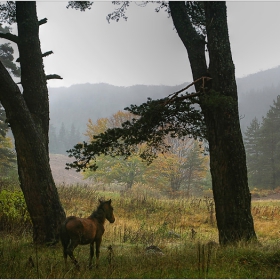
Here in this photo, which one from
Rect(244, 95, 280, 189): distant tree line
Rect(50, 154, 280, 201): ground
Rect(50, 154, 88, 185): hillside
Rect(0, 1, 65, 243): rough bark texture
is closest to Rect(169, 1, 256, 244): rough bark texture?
Rect(0, 1, 65, 243): rough bark texture

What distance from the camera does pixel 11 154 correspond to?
2764cm

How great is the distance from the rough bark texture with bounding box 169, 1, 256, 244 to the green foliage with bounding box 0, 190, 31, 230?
6.10m

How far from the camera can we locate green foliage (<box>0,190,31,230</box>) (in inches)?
363

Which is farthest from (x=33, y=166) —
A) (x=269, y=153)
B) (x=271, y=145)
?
(x=269, y=153)

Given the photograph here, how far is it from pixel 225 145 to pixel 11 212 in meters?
6.64

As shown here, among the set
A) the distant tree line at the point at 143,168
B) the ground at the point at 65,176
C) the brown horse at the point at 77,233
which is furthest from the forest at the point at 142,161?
the ground at the point at 65,176

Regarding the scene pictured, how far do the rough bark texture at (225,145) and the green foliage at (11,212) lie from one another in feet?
20.0

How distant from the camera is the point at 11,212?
30.2 feet

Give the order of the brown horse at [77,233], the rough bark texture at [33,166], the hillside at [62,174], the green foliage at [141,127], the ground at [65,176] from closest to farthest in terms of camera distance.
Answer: the brown horse at [77,233]
the green foliage at [141,127]
the rough bark texture at [33,166]
the ground at [65,176]
the hillside at [62,174]

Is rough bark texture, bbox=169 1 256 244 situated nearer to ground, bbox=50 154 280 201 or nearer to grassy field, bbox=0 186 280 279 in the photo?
grassy field, bbox=0 186 280 279

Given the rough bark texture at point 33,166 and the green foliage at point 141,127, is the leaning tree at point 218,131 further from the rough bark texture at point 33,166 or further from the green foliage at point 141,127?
the rough bark texture at point 33,166

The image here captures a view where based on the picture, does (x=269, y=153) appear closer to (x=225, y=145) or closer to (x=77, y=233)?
(x=225, y=145)

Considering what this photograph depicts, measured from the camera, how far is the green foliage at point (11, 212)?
9219mm

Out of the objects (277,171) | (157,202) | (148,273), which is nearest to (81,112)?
(277,171)
